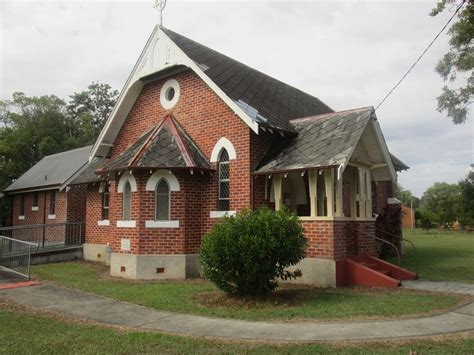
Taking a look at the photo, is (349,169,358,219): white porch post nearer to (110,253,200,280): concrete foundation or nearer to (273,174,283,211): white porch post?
(273,174,283,211): white porch post

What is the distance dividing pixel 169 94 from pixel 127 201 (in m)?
4.34

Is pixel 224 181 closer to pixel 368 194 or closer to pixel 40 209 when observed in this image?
pixel 368 194

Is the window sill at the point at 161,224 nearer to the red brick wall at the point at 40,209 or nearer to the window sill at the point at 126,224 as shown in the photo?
the window sill at the point at 126,224

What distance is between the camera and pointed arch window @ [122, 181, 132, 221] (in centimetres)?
1395

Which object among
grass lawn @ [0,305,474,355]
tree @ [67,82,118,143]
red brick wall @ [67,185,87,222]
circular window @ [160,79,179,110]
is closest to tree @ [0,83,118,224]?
tree @ [67,82,118,143]

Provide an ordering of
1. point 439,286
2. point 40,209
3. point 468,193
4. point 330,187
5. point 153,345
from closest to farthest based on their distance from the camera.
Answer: point 153,345 < point 439,286 < point 330,187 < point 40,209 < point 468,193

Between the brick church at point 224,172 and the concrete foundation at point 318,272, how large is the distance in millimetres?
26

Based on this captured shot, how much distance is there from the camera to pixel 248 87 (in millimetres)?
15727

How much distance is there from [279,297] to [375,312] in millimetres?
2338

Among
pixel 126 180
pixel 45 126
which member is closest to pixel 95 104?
pixel 45 126

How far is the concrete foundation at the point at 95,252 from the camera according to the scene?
18.2 meters

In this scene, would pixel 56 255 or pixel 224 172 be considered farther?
pixel 56 255

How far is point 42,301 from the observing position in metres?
9.81

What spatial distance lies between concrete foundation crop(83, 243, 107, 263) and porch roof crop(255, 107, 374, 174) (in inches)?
347
